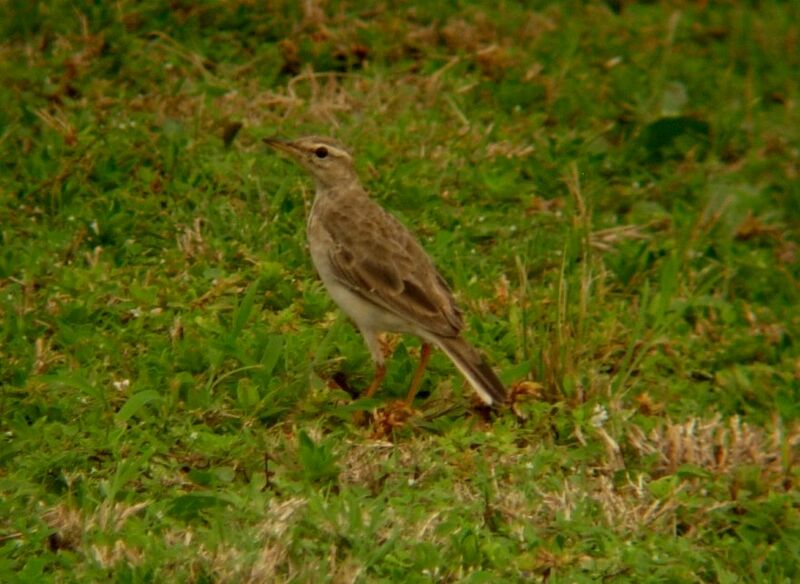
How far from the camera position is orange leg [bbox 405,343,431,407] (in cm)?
809

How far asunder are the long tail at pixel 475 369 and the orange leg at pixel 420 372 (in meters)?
0.28

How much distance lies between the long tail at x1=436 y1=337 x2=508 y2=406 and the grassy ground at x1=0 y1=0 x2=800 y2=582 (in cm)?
32

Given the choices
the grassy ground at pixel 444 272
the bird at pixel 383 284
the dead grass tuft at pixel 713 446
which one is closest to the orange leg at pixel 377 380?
the bird at pixel 383 284

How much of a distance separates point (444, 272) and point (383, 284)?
4.33 ft

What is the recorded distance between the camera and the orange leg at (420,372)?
26.6 ft

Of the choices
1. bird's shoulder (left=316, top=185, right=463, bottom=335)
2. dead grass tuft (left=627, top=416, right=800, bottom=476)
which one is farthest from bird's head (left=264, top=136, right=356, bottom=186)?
dead grass tuft (left=627, top=416, right=800, bottom=476)

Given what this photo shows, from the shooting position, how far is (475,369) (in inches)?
305

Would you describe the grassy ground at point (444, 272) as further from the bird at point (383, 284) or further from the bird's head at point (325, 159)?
the bird's head at point (325, 159)

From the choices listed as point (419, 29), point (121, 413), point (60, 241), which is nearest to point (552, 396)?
point (121, 413)

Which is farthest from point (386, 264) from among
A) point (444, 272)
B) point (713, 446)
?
point (713, 446)

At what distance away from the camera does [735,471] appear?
7.97 metres

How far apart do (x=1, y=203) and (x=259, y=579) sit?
3.90 m

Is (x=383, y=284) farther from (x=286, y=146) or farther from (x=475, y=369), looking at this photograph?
(x=286, y=146)

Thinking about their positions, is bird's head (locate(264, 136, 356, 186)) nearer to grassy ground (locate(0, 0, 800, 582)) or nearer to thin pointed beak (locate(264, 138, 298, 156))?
thin pointed beak (locate(264, 138, 298, 156))
